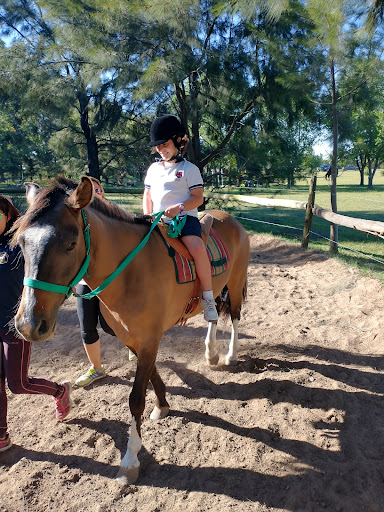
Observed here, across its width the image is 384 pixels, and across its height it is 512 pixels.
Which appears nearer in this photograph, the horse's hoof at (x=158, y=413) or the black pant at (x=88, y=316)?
the horse's hoof at (x=158, y=413)

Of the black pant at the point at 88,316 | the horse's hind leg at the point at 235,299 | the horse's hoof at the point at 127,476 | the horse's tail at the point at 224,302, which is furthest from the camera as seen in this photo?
the horse's tail at the point at 224,302

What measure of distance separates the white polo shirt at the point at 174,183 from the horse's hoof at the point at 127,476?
6.38 ft

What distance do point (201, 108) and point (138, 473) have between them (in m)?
8.95

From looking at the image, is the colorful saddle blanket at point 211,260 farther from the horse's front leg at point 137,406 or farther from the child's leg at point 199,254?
the horse's front leg at point 137,406

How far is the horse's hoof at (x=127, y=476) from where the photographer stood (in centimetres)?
238

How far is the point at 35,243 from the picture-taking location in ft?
5.42

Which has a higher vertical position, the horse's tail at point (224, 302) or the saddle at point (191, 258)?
the saddle at point (191, 258)

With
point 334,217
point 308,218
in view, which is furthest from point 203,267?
point 308,218

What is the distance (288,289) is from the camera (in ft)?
20.3

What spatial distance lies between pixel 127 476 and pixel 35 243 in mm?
1788

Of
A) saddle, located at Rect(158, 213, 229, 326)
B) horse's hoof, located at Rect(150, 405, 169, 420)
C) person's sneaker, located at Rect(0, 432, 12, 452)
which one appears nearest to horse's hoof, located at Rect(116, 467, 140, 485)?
horse's hoof, located at Rect(150, 405, 169, 420)

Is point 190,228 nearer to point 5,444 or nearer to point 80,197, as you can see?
point 80,197

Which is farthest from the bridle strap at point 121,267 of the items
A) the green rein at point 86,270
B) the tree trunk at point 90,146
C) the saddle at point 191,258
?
the tree trunk at point 90,146

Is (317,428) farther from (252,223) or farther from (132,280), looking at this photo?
(252,223)
